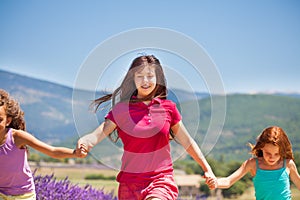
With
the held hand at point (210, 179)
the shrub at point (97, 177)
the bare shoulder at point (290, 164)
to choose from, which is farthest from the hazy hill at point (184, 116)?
the shrub at point (97, 177)

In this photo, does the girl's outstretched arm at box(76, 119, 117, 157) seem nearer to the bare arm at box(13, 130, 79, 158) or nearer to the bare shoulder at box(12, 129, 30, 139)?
the bare arm at box(13, 130, 79, 158)

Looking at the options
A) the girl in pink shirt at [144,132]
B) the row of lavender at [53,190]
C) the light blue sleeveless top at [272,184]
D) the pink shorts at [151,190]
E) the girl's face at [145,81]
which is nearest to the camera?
the pink shorts at [151,190]

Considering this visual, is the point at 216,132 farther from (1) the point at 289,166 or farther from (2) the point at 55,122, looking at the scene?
(2) the point at 55,122

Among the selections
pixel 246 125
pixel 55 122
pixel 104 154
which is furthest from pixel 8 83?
pixel 246 125

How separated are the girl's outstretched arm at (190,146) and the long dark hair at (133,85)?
1.24 feet

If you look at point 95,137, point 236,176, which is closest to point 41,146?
point 95,137

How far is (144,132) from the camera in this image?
4.30 m

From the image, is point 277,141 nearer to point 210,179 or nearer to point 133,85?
point 210,179

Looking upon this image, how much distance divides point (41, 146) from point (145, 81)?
117 cm

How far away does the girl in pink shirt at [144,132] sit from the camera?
163 inches

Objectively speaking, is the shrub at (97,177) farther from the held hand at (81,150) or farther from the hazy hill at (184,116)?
the held hand at (81,150)

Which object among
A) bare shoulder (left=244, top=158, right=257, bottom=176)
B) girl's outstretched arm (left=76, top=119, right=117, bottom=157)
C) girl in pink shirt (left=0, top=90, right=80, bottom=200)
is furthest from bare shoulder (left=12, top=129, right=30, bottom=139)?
bare shoulder (left=244, top=158, right=257, bottom=176)

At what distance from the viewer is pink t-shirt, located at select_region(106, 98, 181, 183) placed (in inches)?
165

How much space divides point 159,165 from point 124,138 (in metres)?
0.43
